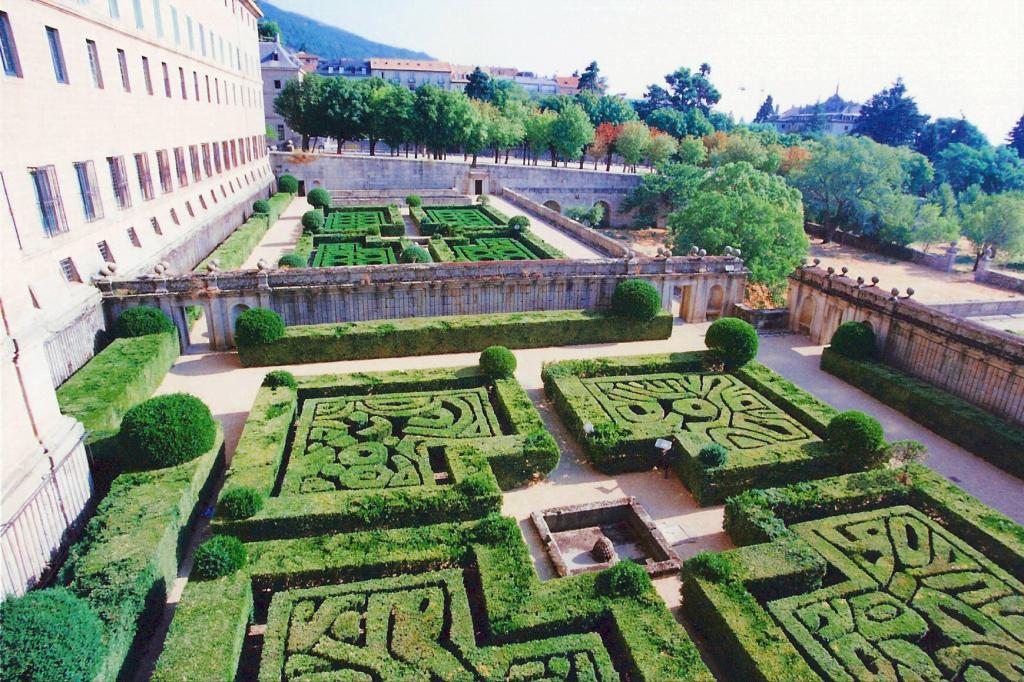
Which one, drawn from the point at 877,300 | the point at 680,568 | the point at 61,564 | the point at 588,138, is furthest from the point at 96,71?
the point at 588,138

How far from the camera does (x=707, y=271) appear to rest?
86.6 feet

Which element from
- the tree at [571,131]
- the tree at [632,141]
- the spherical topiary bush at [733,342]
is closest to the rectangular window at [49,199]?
the spherical topiary bush at [733,342]

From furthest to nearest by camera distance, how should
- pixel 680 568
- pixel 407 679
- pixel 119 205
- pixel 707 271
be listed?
1. pixel 707 271
2. pixel 119 205
3. pixel 680 568
4. pixel 407 679

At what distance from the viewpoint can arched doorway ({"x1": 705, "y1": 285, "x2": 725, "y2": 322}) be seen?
88.7 ft

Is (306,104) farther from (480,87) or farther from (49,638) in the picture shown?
(49,638)

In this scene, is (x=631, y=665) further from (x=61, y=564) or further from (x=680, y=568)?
Result: (x=61, y=564)

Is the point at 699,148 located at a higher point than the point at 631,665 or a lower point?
higher

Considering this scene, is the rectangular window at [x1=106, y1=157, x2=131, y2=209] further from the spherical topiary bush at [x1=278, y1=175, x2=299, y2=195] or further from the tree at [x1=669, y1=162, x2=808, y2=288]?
the spherical topiary bush at [x1=278, y1=175, x2=299, y2=195]

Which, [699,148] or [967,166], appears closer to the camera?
[699,148]

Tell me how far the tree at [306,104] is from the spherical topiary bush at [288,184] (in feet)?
29.2

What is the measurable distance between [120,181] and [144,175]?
246 centimetres

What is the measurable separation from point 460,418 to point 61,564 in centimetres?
873

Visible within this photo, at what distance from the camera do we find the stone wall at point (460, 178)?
5631 cm

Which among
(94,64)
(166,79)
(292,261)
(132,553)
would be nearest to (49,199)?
(94,64)
